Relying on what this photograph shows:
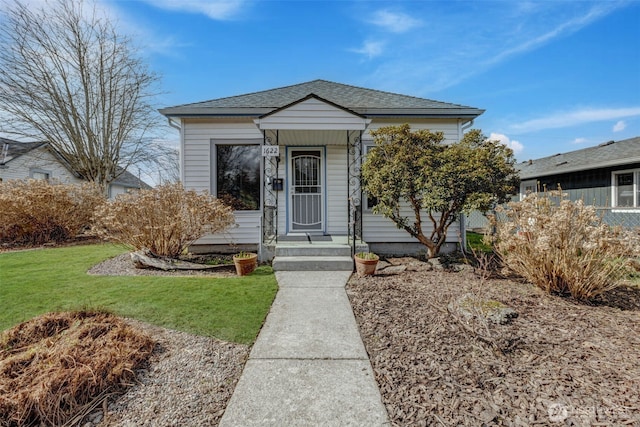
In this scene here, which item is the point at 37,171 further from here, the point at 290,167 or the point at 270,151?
the point at 270,151

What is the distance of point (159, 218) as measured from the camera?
228 inches

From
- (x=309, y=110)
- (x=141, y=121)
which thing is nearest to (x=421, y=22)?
(x=309, y=110)

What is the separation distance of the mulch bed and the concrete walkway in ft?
0.53

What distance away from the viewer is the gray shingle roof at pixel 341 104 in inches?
276

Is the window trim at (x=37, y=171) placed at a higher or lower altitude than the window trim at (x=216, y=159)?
higher

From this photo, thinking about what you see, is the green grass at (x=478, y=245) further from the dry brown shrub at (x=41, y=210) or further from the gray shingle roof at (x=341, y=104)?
the dry brown shrub at (x=41, y=210)

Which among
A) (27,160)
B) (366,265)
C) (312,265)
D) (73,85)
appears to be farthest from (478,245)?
(27,160)

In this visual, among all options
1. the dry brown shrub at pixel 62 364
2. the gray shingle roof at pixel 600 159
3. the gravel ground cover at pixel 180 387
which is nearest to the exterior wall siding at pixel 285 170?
the dry brown shrub at pixel 62 364

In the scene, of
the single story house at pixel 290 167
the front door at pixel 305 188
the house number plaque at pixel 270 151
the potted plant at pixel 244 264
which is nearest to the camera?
the potted plant at pixel 244 264

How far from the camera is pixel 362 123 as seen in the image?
5.99 m

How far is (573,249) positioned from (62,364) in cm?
575

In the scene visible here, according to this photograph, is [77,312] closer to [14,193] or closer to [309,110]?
[309,110]

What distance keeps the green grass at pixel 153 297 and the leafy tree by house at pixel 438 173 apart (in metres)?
2.95

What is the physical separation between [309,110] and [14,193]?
9539mm
